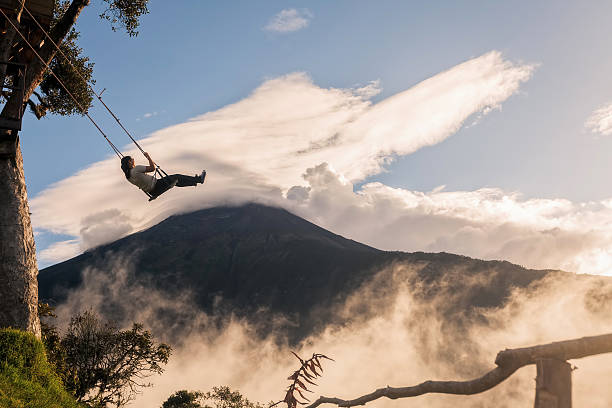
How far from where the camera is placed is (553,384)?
202 centimetres

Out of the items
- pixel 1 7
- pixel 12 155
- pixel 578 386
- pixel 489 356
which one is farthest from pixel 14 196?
pixel 489 356

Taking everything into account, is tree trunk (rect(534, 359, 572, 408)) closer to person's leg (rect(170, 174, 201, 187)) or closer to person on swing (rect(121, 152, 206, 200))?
person on swing (rect(121, 152, 206, 200))

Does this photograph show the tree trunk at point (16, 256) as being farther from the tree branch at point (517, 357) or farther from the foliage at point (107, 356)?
the foliage at point (107, 356)

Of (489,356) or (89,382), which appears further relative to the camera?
(489,356)

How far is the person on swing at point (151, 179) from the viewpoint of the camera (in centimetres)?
1369

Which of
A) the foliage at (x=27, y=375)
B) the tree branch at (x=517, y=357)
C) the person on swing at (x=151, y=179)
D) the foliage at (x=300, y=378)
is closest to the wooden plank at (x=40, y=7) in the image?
the person on swing at (x=151, y=179)

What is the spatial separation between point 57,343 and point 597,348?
88.8 feet

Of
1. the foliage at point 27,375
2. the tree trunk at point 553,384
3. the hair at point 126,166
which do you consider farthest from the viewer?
the hair at point 126,166

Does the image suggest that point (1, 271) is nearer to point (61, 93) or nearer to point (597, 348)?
point (61, 93)

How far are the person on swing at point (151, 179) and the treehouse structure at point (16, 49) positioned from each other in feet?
17.7

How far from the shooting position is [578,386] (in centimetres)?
16200

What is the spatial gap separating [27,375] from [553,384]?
14.7 meters

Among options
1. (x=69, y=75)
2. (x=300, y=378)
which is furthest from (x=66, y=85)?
(x=300, y=378)

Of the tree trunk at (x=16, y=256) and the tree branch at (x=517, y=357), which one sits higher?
the tree trunk at (x=16, y=256)
